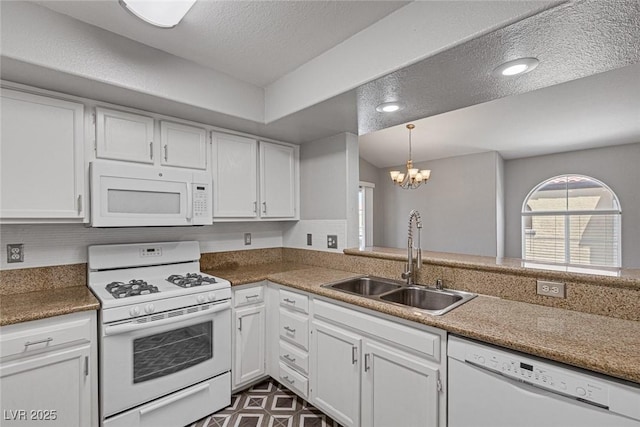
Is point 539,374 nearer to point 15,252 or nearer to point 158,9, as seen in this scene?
point 158,9

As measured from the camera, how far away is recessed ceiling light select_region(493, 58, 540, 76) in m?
1.46

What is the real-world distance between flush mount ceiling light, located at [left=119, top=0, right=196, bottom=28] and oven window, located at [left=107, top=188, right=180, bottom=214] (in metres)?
1.05

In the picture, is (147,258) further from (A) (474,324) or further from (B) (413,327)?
(A) (474,324)

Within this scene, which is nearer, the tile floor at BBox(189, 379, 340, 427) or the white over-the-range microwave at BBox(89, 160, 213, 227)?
the white over-the-range microwave at BBox(89, 160, 213, 227)

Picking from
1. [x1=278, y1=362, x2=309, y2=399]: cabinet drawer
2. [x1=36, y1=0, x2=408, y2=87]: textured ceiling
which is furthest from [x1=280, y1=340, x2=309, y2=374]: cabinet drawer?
[x1=36, y1=0, x2=408, y2=87]: textured ceiling

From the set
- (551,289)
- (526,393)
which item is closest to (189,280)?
(526,393)

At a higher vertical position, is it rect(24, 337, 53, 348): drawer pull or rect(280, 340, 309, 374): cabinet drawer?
rect(24, 337, 53, 348): drawer pull

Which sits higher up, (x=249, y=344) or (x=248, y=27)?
(x=248, y=27)

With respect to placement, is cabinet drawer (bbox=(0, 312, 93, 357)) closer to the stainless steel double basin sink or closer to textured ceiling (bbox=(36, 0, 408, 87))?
the stainless steel double basin sink

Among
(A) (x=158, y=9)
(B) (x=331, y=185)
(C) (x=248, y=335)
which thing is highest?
(A) (x=158, y=9)

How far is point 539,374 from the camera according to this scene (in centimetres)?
112

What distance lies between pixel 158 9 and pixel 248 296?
1.80 m

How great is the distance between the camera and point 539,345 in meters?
1.12

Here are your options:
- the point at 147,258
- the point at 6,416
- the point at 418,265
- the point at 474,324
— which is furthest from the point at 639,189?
the point at 6,416
